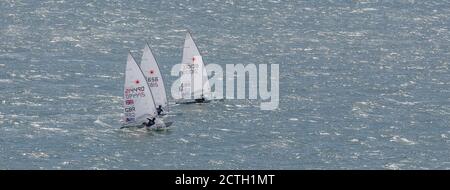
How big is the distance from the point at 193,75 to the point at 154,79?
40.3 ft

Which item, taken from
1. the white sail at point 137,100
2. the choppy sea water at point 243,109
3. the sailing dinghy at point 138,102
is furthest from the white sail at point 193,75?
the white sail at point 137,100

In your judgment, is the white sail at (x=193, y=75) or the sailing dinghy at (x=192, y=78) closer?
the sailing dinghy at (x=192, y=78)

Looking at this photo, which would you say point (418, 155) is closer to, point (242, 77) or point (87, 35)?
point (242, 77)

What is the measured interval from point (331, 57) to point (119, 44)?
34.7 m

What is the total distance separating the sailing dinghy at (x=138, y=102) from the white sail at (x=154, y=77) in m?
4.42

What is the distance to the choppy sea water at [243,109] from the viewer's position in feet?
425

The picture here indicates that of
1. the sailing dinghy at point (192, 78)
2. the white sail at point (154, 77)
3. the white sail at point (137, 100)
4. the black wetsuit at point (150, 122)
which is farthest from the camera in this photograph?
the sailing dinghy at point (192, 78)

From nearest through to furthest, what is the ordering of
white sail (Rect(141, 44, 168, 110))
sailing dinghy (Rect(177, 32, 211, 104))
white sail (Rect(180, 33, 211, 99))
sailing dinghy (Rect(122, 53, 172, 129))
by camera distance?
sailing dinghy (Rect(122, 53, 172, 129))
white sail (Rect(141, 44, 168, 110))
sailing dinghy (Rect(177, 32, 211, 104))
white sail (Rect(180, 33, 211, 99))

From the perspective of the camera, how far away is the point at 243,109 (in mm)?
151625

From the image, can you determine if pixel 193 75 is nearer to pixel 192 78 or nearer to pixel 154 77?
Result: pixel 192 78

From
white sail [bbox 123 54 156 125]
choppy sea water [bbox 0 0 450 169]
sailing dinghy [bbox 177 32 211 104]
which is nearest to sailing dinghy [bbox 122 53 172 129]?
white sail [bbox 123 54 156 125]

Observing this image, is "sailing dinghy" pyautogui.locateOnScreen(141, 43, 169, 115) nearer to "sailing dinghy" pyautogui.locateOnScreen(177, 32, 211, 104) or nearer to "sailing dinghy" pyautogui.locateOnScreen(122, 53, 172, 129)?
"sailing dinghy" pyautogui.locateOnScreen(122, 53, 172, 129)

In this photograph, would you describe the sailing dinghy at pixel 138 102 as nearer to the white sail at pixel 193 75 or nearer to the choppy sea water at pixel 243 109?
the choppy sea water at pixel 243 109

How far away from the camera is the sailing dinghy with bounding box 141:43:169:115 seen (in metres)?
146
